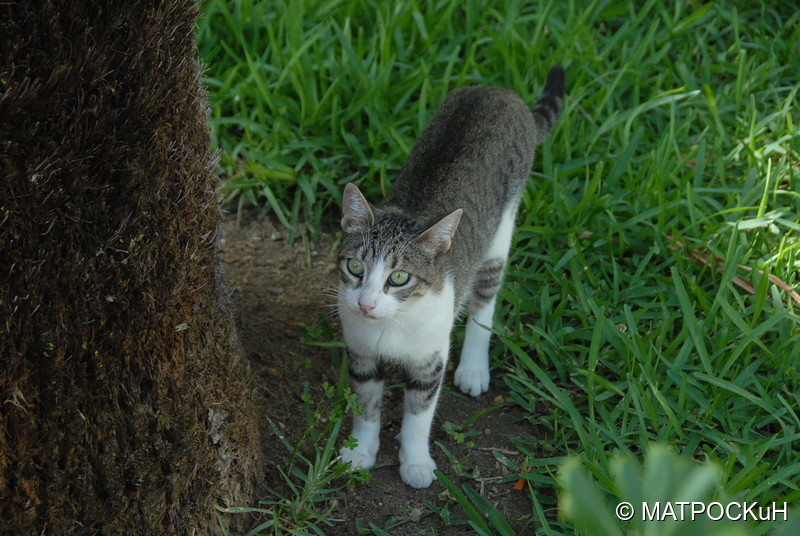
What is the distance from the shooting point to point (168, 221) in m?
2.08

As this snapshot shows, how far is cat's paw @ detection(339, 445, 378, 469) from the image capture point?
297 cm

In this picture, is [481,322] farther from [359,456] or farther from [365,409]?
[359,456]

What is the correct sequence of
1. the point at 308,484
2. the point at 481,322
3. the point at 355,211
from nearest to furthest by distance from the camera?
the point at 308,484 → the point at 355,211 → the point at 481,322

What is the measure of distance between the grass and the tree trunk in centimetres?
114

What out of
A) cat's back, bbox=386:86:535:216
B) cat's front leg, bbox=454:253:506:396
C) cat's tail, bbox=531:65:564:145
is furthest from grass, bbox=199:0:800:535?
cat's back, bbox=386:86:535:216

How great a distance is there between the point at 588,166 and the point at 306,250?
1478 millimetres

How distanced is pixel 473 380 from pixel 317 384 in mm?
643

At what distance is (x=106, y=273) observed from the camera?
1.94 m

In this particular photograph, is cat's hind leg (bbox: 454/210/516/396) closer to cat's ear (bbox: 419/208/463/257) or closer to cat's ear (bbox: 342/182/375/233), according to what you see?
cat's ear (bbox: 419/208/463/257)

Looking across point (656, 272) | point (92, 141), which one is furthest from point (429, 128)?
point (92, 141)

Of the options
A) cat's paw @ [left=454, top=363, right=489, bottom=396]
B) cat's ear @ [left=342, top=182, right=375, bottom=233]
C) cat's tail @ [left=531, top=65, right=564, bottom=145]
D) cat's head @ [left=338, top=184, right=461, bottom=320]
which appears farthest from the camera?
cat's tail @ [left=531, top=65, right=564, bottom=145]

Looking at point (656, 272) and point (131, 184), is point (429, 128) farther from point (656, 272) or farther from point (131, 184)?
point (131, 184)

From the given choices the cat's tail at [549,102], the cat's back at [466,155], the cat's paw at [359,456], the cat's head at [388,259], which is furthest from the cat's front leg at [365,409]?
the cat's tail at [549,102]

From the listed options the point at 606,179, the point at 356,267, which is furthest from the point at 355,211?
the point at 606,179
